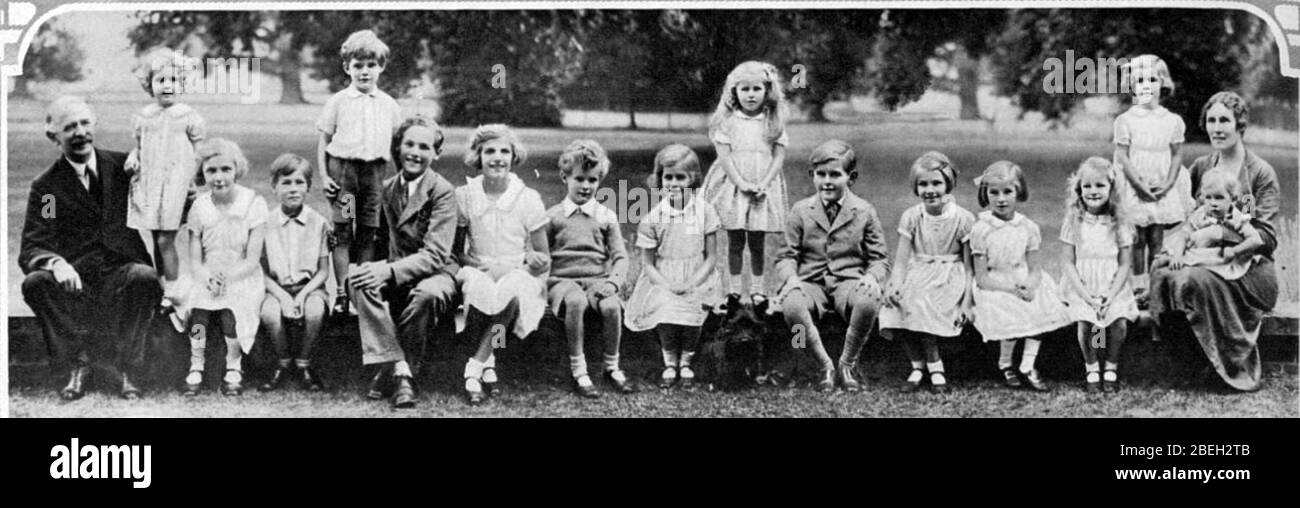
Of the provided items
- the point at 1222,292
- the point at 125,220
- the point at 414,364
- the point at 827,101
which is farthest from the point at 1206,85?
the point at 125,220

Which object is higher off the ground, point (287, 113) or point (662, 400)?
point (287, 113)

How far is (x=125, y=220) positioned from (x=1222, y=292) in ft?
22.5

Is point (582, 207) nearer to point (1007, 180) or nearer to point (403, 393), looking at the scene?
point (403, 393)

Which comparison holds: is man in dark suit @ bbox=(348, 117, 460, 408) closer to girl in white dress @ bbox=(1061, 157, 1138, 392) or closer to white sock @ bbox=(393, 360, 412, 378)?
white sock @ bbox=(393, 360, 412, 378)

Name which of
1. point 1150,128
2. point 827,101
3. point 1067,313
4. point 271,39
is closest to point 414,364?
point 271,39

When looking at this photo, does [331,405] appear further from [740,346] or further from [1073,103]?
[1073,103]

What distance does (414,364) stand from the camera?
10.2m

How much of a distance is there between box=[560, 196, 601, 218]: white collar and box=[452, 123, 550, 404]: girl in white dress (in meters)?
0.15

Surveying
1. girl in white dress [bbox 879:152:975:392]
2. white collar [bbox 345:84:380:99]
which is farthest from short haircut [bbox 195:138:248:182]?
girl in white dress [bbox 879:152:975:392]

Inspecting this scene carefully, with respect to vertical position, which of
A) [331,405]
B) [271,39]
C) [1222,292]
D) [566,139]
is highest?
[271,39]

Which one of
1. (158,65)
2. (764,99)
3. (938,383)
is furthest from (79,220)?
(938,383)

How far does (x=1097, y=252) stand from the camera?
10.2 meters

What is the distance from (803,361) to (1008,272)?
4.54 feet

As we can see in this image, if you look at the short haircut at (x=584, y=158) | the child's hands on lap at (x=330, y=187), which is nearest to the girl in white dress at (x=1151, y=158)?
the short haircut at (x=584, y=158)
